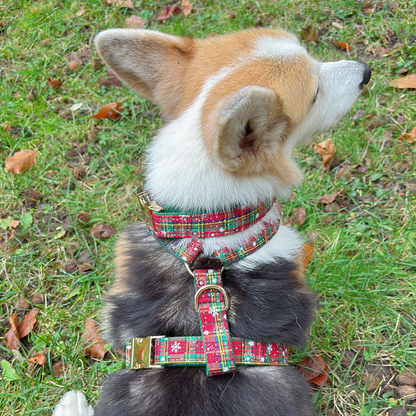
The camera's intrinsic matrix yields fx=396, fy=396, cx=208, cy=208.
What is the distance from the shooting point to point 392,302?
269 cm

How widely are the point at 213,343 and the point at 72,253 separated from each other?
78.9 inches

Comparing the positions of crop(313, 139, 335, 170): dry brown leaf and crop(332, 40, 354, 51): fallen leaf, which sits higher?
crop(332, 40, 354, 51): fallen leaf

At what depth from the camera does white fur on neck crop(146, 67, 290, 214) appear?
72.2 inches

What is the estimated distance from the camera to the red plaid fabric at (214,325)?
1.67m

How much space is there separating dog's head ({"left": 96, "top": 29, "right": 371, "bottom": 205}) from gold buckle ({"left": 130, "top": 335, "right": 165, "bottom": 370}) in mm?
843

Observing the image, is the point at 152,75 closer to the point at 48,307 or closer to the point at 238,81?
the point at 238,81

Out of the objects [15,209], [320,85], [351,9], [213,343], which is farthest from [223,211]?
[351,9]

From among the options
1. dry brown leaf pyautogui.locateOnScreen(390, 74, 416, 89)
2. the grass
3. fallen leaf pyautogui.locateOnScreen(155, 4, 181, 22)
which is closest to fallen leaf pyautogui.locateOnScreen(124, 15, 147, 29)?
the grass

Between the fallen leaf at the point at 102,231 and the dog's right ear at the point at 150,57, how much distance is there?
4.92 feet

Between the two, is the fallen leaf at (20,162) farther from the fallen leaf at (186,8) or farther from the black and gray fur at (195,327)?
the fallen leaf at (186,8)

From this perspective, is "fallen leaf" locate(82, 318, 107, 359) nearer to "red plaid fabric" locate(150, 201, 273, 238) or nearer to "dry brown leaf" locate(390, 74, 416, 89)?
"red plaid fabric" locate(150, 201, 273, 238)

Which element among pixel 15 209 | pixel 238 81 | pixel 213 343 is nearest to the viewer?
pixel 213 343

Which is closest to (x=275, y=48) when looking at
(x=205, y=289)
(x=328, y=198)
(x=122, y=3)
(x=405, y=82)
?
(x=205, y=289)

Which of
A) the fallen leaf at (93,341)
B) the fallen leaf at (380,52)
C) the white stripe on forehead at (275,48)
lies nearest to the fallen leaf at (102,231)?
the fallen leaf at (93,341)
